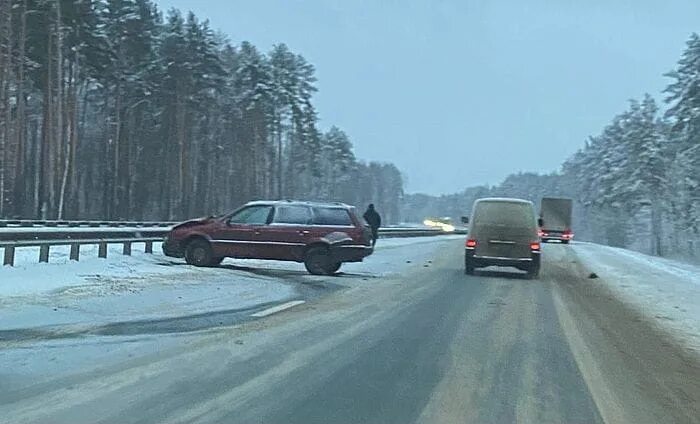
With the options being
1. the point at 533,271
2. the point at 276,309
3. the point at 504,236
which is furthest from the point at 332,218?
the point at 276,309

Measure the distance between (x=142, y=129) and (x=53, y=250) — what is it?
46495 mm

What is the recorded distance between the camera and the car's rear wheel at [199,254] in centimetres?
2436

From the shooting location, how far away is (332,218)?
79.8ft

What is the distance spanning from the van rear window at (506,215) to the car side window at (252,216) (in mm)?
5563

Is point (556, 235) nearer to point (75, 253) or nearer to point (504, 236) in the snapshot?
point (504, 236)

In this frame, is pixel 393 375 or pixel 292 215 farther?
pixel 292 215

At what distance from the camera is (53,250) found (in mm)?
25266

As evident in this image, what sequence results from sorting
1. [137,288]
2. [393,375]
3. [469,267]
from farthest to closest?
→ [469,267] → [137,288] → [393,375]

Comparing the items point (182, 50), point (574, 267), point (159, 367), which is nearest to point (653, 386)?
point (159, 367)

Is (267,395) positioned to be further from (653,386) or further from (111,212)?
(111,212)

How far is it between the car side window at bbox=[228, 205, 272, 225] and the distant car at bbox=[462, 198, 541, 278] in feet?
17.7

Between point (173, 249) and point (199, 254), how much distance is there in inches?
28.8

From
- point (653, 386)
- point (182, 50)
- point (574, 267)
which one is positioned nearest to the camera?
point (653, 386)

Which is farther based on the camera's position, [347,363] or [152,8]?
[152,8]
